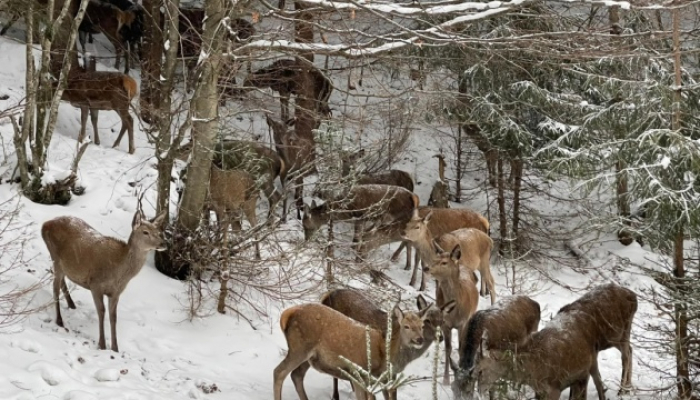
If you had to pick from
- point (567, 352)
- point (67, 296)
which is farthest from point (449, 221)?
point (67, 296)

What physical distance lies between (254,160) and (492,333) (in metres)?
4.73

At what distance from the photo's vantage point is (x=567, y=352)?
9203 mm

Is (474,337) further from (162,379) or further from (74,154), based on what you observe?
(74,154)

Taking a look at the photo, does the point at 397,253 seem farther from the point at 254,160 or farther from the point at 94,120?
the point at 94,120

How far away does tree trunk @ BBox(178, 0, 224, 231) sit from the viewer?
1015cm

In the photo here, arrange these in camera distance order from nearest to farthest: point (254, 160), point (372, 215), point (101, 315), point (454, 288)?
1. point (101, 315)
2. point (454, 288)
3. point (254, 160)
4. point (372, 215)

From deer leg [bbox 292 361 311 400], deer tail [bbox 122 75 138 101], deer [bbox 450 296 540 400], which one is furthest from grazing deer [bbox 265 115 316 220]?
deer leg [bbox 292 361 311 400]

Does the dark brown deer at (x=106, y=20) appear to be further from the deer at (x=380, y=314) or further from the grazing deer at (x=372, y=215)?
the deer at (x=380, y=314)

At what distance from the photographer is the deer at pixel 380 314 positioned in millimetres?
8634

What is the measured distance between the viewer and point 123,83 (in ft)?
45.8

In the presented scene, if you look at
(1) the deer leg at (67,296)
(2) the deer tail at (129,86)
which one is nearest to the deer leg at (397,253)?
(2) the deer tail at (129,86)

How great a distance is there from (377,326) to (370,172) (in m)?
7.02

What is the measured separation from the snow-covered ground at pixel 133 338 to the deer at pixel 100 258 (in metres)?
0.41

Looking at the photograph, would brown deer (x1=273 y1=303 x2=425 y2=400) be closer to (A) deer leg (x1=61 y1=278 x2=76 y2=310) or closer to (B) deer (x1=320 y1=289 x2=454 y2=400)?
(B) deer (x1=320 y1=289 x2=454 y2=400)
